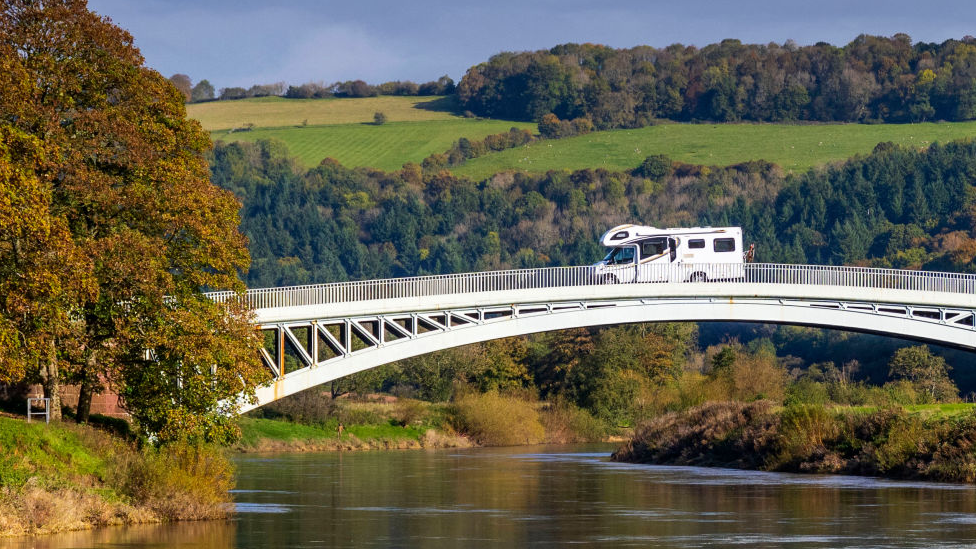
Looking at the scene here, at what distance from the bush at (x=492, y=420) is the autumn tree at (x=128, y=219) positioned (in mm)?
47315

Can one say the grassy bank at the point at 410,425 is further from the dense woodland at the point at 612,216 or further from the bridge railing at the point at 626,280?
the dense woodland at the point at 612,216

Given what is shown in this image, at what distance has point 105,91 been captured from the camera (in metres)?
39.8

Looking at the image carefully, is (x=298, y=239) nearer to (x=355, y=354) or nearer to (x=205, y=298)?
(x=355, y=354)

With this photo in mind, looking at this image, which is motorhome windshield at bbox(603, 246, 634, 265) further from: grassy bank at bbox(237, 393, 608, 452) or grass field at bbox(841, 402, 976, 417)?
grassy bank at bbox(237, 393, 608, 452)

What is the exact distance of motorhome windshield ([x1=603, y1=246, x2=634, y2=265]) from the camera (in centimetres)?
6762

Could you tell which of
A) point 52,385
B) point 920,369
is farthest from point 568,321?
point 920,369

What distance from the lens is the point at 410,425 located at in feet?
285

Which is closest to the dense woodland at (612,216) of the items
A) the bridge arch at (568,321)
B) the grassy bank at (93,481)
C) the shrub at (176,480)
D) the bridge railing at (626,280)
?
the bridge railing at (626,280)

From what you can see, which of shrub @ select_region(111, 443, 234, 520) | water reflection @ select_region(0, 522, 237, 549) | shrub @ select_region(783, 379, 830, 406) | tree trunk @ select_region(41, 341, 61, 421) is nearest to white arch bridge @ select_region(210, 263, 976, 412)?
shrub @ select_region(783, 379, 830, 406)

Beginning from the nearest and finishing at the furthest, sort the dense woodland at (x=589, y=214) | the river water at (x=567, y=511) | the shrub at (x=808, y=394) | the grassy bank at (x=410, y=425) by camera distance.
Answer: the river water at (x=567, y=511), the shrub at (x=808, y=394), the grassy bank at (x=410, y=425), the dense woodland at (x=589, y=214)

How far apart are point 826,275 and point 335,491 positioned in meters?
25.6

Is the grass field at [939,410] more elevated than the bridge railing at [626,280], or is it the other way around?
the bridge railing at [626,280]

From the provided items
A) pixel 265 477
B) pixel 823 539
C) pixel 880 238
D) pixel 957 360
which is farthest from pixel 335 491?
pixel 880 238

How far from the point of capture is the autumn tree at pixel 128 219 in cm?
3703
